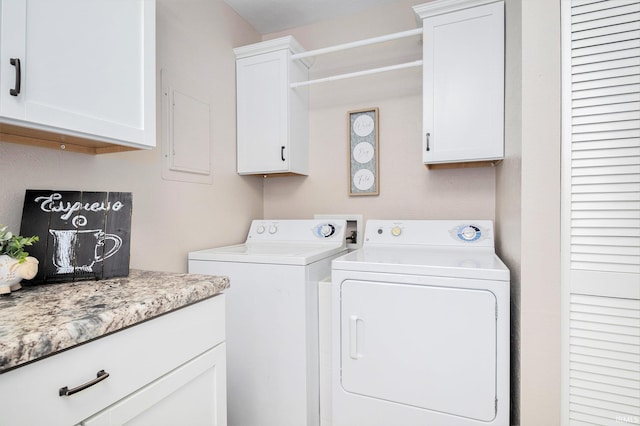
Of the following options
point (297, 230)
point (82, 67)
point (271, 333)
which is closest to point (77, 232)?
point (82, 67)

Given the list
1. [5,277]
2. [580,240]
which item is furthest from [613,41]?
[5,277]

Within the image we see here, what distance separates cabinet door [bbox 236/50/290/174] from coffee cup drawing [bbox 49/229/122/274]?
46.8 inches

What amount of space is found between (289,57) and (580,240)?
1906mm

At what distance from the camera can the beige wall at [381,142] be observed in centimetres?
211

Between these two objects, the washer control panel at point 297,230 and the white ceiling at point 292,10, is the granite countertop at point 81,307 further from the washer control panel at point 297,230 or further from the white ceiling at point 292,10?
the white ceiling at point 292,10

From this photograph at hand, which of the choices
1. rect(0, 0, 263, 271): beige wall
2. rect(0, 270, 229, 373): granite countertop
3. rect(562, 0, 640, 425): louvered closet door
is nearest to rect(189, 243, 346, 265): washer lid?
rect(0, 0, 263, 271): beige wall

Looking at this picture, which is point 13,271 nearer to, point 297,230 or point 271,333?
point 271,333

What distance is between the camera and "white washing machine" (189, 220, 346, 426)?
159cm

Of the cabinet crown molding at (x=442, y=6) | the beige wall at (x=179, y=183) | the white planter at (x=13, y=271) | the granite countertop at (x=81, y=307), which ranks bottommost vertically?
the granite countertop at (x=81, y=307)

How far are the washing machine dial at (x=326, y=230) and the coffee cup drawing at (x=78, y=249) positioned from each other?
4.08 ft

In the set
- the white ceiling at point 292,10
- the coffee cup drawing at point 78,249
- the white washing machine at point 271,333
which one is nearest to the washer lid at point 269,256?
the white washing machine at point 271,333

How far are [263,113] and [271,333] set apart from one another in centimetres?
144

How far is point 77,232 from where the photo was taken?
3.72 feet

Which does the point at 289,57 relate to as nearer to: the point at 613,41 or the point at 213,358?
the point at 613,41
